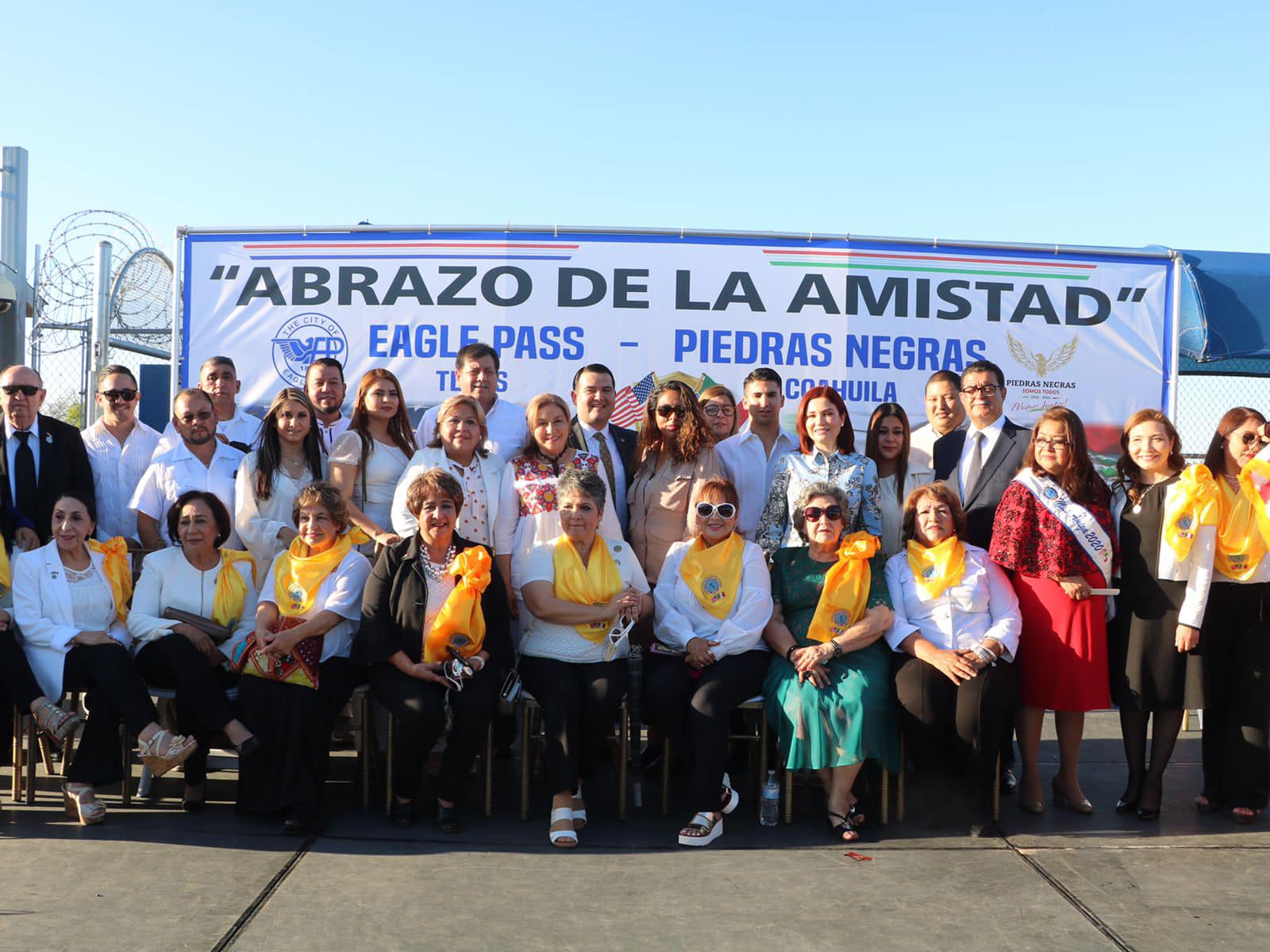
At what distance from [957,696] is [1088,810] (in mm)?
778

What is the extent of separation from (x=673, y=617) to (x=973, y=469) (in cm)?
163

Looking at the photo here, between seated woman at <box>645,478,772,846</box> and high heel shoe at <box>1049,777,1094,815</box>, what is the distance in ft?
4.43

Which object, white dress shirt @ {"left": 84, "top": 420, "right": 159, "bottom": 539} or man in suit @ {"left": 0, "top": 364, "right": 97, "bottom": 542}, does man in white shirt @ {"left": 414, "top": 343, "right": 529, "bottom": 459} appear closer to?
white dress shirt @ {"left": 84, "top": 420, "right": 159, "bottom": 539}

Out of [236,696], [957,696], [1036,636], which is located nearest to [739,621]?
[957,696]

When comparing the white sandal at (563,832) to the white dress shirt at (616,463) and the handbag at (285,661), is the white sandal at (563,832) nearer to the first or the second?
the handbag at (285,661)

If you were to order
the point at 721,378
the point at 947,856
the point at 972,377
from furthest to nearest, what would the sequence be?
the point at 721,378, the point at 972,377, the point at 947,856

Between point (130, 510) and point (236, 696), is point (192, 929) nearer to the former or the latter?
point (236, 696)

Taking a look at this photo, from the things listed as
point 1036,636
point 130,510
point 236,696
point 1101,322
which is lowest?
point 236,696

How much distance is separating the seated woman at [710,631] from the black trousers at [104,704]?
194 centimetres

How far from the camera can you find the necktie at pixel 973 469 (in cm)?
505

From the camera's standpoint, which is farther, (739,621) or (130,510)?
(130,510)

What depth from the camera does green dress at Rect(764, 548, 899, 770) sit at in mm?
4195

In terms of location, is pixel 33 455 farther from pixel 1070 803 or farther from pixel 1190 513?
pixel 1190 513

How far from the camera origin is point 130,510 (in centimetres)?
527
